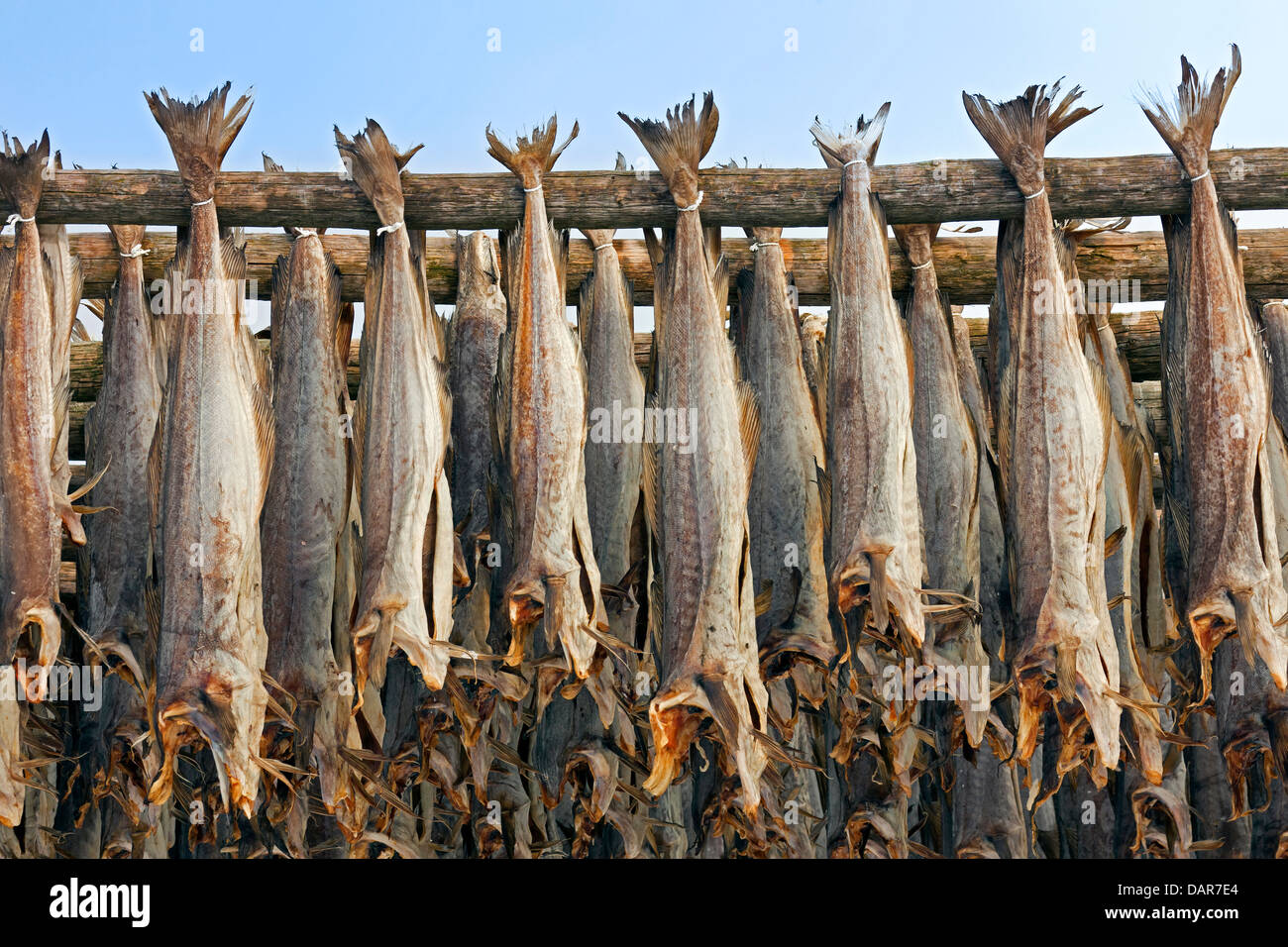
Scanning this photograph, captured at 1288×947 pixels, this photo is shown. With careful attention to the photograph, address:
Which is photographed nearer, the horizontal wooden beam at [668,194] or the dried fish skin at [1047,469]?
the dried fish skin at [1047,469]

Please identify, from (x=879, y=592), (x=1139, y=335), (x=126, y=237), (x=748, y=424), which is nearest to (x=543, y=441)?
(x=748, y=424)

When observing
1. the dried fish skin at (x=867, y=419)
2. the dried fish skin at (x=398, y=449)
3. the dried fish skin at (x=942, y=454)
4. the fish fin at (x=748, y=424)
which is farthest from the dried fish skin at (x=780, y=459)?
the dried fish skin at (x=398, y=449)

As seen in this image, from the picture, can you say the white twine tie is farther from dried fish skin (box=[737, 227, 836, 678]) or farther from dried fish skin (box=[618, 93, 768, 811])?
dried fish skin (box=[737, 227, 836, 678])

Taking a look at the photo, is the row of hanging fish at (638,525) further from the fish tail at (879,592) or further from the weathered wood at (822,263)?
the weathered wood at (822,263)

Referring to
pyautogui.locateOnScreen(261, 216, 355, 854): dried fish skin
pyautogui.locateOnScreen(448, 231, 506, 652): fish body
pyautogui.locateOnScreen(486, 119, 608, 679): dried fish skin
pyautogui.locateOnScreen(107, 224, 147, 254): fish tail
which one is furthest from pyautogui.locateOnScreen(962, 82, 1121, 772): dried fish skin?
pyautogui.locateOnScreen(107, 224, 147, 254): fish tail

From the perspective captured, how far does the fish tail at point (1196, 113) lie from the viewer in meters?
4.18

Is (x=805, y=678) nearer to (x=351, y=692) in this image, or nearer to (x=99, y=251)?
(x=351, y=692)

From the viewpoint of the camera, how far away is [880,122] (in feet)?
14.0

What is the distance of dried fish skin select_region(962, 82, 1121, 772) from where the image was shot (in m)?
4.00

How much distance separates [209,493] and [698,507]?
5.21ft

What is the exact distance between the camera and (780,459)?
4.49 metres

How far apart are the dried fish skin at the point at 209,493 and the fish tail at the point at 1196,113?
3.20 m
